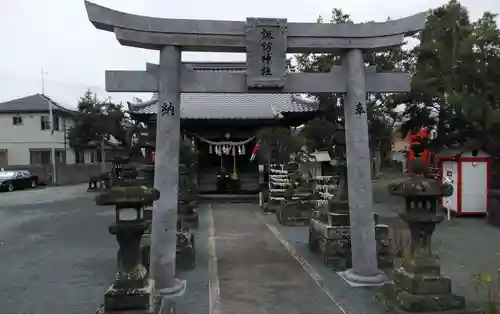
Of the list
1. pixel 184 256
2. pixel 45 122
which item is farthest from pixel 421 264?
pixel 45 122

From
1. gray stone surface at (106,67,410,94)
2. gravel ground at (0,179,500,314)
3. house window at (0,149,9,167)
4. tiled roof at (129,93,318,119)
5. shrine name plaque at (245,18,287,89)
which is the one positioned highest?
tiled roof at (129,93,318,119)

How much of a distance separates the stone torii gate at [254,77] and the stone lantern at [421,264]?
1420 mm

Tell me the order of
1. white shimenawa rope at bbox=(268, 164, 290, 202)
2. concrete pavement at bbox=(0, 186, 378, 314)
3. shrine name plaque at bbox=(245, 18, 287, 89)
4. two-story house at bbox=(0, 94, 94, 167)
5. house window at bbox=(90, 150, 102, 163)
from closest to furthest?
concrete pavement at bbox=(0, 186, 378, 314)
shrine name plaque at bbox=(245, 18, 287, 89)
white shimenawa rope at bbox=(268, 164, 290, 202)
two-story house at bbox=(0, 94, 94, 167)
house window at bbox=(90, 150, 102, 163)

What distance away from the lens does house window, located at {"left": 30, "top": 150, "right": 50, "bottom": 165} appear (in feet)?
128

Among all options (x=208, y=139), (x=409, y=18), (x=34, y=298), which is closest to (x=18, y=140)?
(x=208, y=139)

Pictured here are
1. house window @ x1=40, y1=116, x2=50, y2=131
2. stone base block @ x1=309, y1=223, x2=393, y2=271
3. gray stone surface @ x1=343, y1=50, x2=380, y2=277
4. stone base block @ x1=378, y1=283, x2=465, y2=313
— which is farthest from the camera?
house window @ x1=40, y1=116, x2=50, y2=131

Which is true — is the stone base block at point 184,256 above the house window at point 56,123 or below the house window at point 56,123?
below

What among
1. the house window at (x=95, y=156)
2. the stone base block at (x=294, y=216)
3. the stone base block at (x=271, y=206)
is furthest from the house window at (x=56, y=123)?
the stone base block at (x=294, y=216)

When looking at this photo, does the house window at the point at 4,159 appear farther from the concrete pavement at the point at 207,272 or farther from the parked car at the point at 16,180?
the concrete pavement at the point at 207,272

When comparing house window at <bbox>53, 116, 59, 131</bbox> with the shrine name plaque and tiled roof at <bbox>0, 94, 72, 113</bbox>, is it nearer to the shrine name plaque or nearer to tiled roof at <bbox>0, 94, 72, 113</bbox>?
tiled roof at <bbox>0, 94, 72, 113</bbox>

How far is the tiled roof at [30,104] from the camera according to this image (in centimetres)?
3791

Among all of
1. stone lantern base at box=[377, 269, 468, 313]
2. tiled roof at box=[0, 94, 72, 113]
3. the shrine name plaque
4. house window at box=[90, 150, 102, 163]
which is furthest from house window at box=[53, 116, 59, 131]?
stone lantern base at box=[377, 269, 468, 313]

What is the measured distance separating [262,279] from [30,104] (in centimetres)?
3743

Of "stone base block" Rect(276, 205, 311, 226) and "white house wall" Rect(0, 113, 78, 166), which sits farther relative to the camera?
"white house wall" Rect(0, 113, 78, 166)
